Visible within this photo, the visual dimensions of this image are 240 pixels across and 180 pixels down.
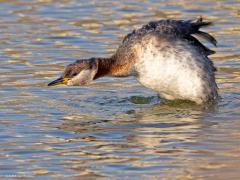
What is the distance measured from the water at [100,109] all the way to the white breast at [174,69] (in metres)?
0.32

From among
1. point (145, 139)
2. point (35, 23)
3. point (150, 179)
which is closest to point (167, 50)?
point (145, 139)

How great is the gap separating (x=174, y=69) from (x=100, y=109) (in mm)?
1379

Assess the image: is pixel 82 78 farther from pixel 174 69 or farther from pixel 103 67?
pixel 174 69

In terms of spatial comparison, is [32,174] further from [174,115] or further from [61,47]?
[61,47]

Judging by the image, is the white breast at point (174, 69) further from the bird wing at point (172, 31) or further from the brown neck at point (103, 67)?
the brown neck at point (103, 67)

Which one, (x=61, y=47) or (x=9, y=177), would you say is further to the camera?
(x=61, y=47)

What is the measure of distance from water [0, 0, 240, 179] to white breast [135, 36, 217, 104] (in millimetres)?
319

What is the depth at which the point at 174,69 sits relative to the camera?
44.9 ft

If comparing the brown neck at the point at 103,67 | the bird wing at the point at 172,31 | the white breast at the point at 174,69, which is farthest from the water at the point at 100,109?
the bird wing at the point at 172,31

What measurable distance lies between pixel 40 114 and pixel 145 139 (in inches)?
90.0

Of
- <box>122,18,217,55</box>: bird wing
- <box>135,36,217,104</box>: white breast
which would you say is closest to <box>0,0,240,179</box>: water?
<box>135,36,217,104</box>: white breast

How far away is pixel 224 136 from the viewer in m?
12.1

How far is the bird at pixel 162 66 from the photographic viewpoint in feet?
45.0

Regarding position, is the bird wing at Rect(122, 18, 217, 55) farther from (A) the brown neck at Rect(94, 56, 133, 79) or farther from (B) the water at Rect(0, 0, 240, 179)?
(B) the water at Rect(0, 0, 240, 179)
